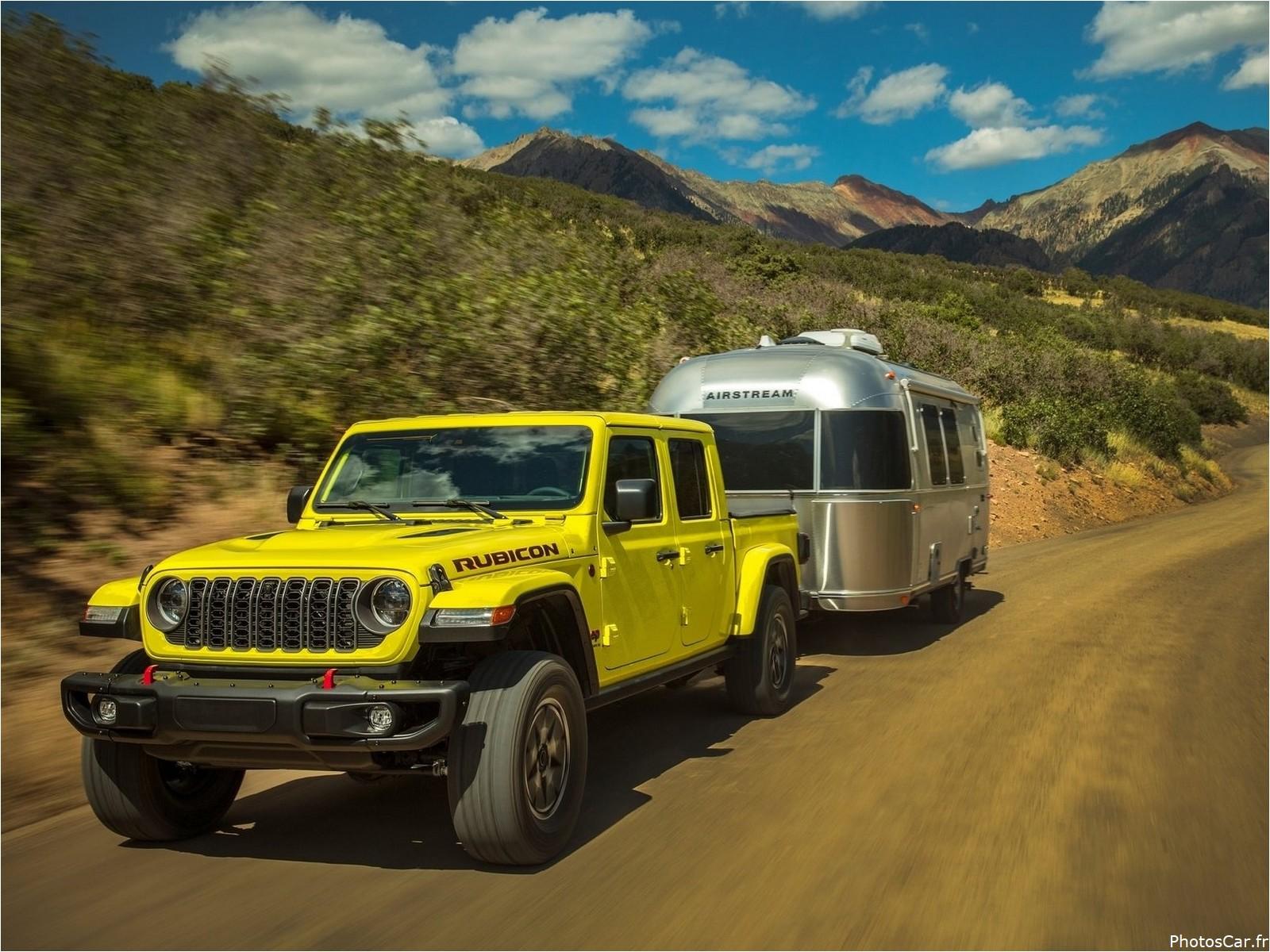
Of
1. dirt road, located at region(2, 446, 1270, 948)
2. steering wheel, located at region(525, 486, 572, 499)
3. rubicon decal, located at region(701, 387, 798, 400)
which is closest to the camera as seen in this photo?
dirt road, located at region(2, 446, 1270, 948)

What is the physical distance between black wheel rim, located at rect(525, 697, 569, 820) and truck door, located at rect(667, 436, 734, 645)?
65.2 inches

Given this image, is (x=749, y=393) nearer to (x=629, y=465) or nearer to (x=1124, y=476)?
(x=629, y=465)

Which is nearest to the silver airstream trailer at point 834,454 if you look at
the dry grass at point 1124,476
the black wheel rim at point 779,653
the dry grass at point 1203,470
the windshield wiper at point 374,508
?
the black wheel rim at point 779,653

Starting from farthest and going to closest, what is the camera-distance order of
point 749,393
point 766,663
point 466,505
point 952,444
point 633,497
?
1. point 952,444
2. point 749,393
3. point 766,663
4. point 466,505
5. point 633,497

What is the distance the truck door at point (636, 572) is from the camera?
5.51 meters

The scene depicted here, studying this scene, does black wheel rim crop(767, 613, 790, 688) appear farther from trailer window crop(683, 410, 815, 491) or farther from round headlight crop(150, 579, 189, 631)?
round headlight crop(150, 579, 189, 631)

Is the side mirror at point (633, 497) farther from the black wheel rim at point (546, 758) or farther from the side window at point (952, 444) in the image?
the side window at point (952, 444)

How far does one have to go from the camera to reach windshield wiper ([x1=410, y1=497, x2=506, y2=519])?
17.8 feet

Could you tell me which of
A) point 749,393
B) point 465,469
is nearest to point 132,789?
point 465,469

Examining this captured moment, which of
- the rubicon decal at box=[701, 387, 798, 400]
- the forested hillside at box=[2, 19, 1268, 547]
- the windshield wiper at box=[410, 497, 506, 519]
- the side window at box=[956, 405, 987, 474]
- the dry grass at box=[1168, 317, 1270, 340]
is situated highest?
the dry grass at box=[1168, 317, 1270, 340]

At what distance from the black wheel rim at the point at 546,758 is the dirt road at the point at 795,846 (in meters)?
0.26

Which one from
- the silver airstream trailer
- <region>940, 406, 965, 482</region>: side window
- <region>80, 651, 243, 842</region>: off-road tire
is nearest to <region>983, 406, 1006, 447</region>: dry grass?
<region>940, 406, 965, 482</region>: side window

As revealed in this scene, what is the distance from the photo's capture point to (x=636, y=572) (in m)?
5.79

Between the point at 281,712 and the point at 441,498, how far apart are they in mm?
1744
